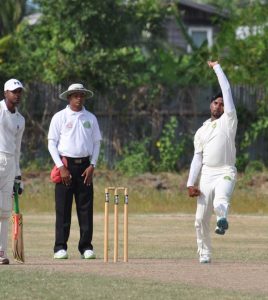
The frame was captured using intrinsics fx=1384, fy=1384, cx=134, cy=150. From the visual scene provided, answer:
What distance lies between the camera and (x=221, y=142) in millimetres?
15164

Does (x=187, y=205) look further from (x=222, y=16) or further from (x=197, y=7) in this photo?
(x=197, y=7)

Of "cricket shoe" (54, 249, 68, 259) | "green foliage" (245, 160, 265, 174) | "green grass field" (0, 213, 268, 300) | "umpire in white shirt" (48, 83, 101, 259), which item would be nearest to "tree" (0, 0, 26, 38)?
"green foliage" (245, 160, 265, 174)

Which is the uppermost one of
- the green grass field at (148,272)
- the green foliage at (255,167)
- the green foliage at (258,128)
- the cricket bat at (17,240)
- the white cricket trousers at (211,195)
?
the green foliage at (258,128)

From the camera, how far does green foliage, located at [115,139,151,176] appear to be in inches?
1248

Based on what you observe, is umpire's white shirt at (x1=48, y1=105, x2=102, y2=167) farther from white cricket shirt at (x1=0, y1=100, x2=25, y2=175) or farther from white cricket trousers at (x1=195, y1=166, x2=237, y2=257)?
white cricket trousers at (x1=195, y1=166, x2=237, y2=257)

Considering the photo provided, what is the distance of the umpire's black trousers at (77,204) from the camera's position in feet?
52.6

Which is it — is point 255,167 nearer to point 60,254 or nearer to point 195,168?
point 60,254

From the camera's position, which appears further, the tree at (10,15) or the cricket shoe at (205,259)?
the tree at (10,15)

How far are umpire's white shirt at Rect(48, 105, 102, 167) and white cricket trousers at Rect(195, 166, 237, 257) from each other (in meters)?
1.52

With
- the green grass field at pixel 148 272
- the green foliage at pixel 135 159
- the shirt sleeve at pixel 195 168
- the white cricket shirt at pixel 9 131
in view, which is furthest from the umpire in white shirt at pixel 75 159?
the green foliage at pixel 135 159

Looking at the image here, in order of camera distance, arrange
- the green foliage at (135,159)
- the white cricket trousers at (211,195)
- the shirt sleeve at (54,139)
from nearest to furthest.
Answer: the white cricket trousers at (211,195) → the shirt sleeve at (54,139) → the green foliage at (135,159)

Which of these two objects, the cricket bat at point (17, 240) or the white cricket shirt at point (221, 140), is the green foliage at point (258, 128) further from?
the cricket bat at point (17, 240)

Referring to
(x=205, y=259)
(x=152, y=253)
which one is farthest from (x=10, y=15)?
(x=205, y=259)

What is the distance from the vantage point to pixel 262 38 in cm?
3344
